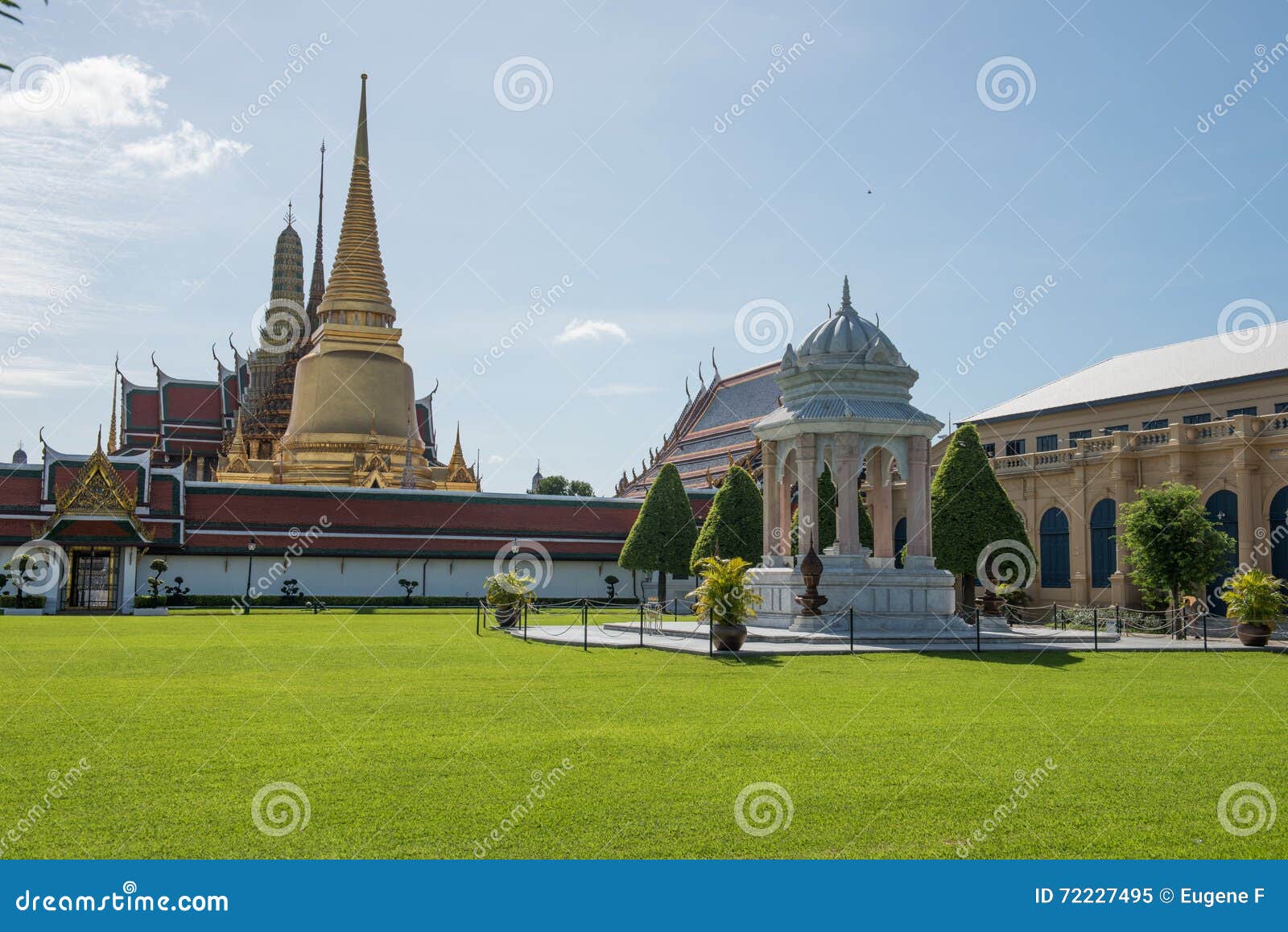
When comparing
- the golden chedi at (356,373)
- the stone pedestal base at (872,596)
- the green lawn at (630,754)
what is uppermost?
the golden chedi at (356,373)

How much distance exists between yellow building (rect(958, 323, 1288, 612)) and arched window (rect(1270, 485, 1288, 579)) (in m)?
0.03

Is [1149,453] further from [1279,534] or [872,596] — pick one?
[872,596]

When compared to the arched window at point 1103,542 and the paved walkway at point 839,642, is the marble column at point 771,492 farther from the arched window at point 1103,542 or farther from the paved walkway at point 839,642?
the arched window at point 1103,542

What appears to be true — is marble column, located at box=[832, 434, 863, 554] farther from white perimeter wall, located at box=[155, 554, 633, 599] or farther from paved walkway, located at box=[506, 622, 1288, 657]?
white perimeter wall, located at box=[155, 554, 633, 599]

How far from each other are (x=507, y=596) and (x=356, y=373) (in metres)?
41.6

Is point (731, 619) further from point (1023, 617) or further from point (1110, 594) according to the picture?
point (1110, 594)

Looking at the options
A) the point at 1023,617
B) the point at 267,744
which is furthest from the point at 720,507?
the point at 267,744

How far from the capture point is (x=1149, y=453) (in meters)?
41.1

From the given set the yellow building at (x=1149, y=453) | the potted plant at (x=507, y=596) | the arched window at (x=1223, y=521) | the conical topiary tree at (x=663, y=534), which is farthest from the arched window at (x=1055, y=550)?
the potted plant at (x=507, y=596)

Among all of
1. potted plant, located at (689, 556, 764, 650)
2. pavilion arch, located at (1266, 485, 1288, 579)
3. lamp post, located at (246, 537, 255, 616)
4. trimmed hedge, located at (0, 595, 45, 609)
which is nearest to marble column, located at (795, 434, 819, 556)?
potted plant, located at (689, 556, 764, 650)

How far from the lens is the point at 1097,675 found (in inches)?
795

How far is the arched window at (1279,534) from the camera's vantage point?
36.6m

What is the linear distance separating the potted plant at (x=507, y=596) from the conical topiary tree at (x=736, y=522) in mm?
11516

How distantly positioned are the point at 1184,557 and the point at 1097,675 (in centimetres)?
1504
